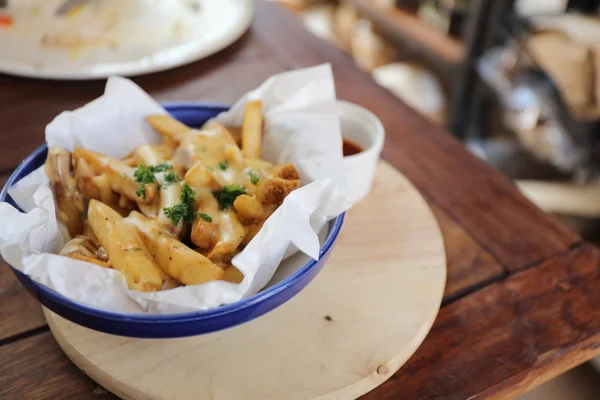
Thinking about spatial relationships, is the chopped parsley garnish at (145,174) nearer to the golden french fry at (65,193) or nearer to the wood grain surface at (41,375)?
the golden french fry at (65,193)

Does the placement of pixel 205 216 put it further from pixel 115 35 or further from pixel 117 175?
pixel 115 35

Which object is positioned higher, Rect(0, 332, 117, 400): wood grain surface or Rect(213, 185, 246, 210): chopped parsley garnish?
Rect(213, 185, 246, 210): chopped parsley garnish

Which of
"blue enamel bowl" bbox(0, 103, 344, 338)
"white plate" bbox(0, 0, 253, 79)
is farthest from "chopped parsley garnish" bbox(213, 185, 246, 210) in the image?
"white plate" bbox(0, 0, 253, 79)

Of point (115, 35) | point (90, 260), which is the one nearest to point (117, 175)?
point (90, 260)

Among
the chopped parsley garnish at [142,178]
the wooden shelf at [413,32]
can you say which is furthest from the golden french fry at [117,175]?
the wooden shelf at [413,32]

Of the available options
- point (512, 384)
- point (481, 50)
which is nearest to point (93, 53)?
point (512, 384)

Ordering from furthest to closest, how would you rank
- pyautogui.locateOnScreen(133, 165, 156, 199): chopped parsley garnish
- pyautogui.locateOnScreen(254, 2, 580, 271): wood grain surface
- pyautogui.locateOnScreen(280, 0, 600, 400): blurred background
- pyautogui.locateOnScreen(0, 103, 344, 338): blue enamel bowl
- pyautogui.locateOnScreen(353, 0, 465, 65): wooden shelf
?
pyautogui.locateOnScreen(353, 0, 465, 65): wooden shelf, pyautogui.locateOnScreen(280, 0, 600, 400): blurred background, pyautogui.locateOnScreen(254, 2, 580, 271): wood grain surface, pyautogui.locateOnScreen(133, 165, 156, 199): chopped parsley garnish, pyautogui.locateOnScreen(0, 103, 344, 338): blue enamel bowl

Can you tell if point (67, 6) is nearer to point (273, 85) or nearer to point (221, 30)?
point (221, 30)

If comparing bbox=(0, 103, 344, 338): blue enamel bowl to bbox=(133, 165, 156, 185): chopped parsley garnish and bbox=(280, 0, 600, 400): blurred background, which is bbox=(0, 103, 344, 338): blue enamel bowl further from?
bbox=(280, 0, 600, 400): blurred background
